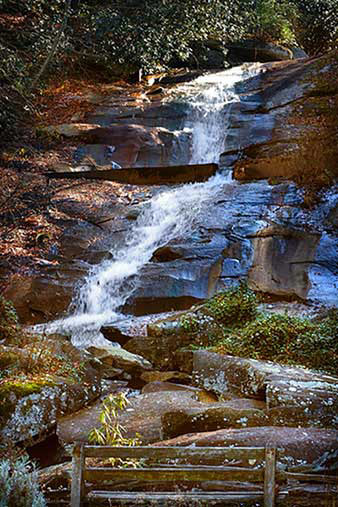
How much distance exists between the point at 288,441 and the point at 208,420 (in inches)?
42.8

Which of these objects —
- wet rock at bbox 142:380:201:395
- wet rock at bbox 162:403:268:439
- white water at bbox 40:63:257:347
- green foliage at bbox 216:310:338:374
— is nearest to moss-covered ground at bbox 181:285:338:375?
green foliage at bbox 216:310:338:374

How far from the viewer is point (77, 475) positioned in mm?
3262

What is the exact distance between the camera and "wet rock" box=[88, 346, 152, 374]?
813 cm

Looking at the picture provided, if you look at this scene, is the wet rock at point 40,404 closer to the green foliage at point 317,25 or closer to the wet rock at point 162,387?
the wet rock at point 162,387

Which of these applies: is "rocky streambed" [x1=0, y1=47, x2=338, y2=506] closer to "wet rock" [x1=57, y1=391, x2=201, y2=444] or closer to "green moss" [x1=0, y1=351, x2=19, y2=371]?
"wet rock" [x1=57, y1=391, x2=201, y2=444]

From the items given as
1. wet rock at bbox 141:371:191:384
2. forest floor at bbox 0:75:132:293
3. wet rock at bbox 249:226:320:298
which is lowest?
wet rock at bbox 141:371:191:384

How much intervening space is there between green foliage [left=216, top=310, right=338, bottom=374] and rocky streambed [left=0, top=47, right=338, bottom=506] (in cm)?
8

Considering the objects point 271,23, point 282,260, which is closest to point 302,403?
point 282,260

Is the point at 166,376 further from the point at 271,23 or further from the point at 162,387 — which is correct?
the point at 271,23

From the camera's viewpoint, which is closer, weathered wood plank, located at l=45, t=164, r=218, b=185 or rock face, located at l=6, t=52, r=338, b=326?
rock face, located at l=6, t=52, r=338, b=326

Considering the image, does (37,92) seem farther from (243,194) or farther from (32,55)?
(243,194)

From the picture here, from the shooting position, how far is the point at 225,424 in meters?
4.91

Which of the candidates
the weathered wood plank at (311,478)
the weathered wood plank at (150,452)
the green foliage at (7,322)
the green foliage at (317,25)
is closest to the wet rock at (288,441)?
the weathered wood plank at (311,478)

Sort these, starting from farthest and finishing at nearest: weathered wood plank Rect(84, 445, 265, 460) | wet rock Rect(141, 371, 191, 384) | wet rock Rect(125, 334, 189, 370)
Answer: wet rock Rect(125, 334, 189, 370) < wet rock Rect(141, 371, 191, 384) < weathered wood plank Rect(84, 445, 265, 460)
